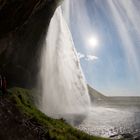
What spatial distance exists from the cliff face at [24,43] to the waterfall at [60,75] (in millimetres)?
4450

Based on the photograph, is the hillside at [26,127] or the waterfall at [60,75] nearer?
the hillside at [26,127]

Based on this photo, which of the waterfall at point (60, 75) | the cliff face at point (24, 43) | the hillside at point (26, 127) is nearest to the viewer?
the hillside at point (26, 127)

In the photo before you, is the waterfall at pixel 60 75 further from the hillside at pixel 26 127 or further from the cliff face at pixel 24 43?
the hillside at pixel 26 127

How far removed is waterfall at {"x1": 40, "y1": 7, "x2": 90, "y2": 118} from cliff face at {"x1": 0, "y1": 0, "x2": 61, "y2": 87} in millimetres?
4450

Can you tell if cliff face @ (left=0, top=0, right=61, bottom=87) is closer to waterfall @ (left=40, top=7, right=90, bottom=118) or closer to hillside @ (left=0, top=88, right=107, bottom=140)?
waterfall @ (left=40, top=7, right=90, bottom=118)

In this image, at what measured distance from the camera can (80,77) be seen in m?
69.7

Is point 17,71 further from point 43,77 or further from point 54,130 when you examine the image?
point 54,130

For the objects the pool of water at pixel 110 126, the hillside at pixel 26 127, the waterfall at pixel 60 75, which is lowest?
the pool of water at pixel 110 126

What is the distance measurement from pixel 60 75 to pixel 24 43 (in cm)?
1754

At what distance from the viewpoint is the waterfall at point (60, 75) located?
50.5m

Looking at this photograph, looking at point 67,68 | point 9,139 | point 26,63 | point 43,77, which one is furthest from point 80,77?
point 9,139

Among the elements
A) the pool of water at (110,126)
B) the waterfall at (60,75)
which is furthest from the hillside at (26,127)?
the waterfall at (60,75)

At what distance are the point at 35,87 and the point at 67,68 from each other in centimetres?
1816

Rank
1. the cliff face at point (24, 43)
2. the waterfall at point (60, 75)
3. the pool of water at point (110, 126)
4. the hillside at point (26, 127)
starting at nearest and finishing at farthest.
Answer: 1. the hillside at point (26, 127)
2. the cliff face at point (24, 43)
3. the pool of water at point (110, 126)
4. the waterfall at point (60, 75)
